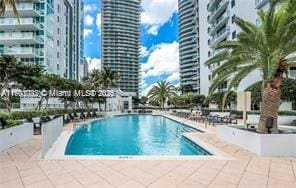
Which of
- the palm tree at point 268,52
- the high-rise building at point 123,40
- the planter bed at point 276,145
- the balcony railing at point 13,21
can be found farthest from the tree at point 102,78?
the high-rise building at point 123,40

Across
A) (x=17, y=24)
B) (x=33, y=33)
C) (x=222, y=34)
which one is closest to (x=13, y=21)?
(x=17, y=24)

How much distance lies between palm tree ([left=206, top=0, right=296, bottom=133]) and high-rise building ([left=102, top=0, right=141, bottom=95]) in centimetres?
8219

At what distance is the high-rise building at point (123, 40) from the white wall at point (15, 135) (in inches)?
3142

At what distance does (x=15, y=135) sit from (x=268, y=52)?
962cm

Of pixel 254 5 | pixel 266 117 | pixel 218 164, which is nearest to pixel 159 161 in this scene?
pixel 218 164

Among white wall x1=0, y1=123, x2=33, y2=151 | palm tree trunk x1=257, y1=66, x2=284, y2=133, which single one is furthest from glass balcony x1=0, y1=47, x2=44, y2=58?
palm tree trunk x1=257, y1=66, x2=284, y2=133

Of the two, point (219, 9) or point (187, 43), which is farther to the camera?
point (187, 43)

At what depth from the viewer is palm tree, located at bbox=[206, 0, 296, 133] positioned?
9.12 meters

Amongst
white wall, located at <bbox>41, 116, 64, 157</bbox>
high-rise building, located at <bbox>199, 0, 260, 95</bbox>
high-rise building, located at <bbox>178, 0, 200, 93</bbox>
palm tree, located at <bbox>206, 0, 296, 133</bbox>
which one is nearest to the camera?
white wall, located at <bbox>41, 116, 64, 157</bbox>

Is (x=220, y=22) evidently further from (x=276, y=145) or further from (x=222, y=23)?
(x=276, y=145)

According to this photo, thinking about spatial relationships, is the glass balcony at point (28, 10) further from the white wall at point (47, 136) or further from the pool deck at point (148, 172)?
the pool deck at point (148, 172)

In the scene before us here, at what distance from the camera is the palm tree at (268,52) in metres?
9.12

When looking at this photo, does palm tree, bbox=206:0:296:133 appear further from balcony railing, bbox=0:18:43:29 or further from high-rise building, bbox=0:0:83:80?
balcony railing, bbox=0:18:43:29

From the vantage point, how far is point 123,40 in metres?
97.6
